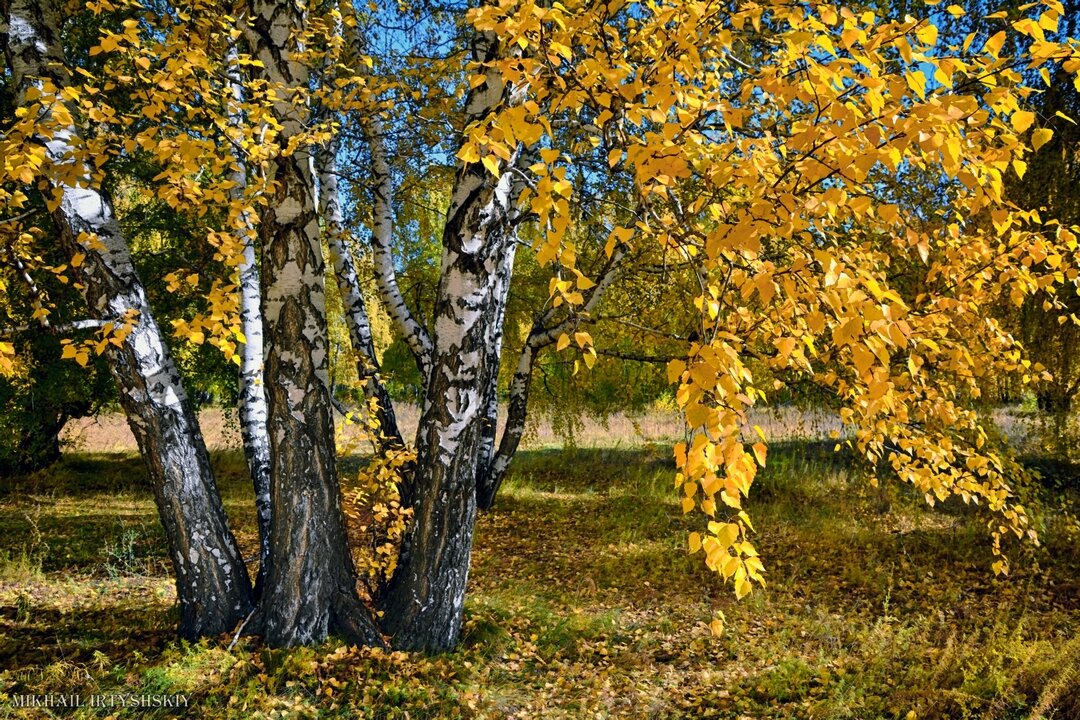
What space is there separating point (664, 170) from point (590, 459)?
12.0 metres

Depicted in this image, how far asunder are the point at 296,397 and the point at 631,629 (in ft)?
10.5

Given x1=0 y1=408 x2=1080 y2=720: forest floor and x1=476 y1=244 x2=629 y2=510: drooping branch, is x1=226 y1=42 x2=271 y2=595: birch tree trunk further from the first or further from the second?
x1=476 y1=244 x2=629 y2=510: drooping branch

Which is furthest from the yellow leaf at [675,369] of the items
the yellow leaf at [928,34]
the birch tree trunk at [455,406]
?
the birch tree trunk at [455,406]

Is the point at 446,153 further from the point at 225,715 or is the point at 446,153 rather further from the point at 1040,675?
the point at 1040,675

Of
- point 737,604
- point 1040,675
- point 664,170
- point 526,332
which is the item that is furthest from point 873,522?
point 664,170

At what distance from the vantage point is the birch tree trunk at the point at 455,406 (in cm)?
370

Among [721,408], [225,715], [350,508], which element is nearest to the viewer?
[721,408]

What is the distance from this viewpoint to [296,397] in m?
3.85

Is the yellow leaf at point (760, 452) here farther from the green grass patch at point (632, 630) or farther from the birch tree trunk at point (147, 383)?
the birch tree trunk at point (147, 383)

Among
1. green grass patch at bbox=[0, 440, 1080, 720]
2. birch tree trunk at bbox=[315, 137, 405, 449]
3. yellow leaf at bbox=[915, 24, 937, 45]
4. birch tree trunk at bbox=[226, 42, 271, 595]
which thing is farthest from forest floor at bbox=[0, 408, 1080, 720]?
yellow leaf at bbox=[915, 24, 937, 45]

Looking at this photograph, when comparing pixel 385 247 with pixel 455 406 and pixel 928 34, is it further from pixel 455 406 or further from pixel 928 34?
pixel 928 34

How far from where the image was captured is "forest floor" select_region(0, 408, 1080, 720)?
366 centimetres

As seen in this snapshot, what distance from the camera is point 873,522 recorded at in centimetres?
815

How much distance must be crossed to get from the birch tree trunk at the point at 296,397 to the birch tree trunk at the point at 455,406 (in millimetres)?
370
